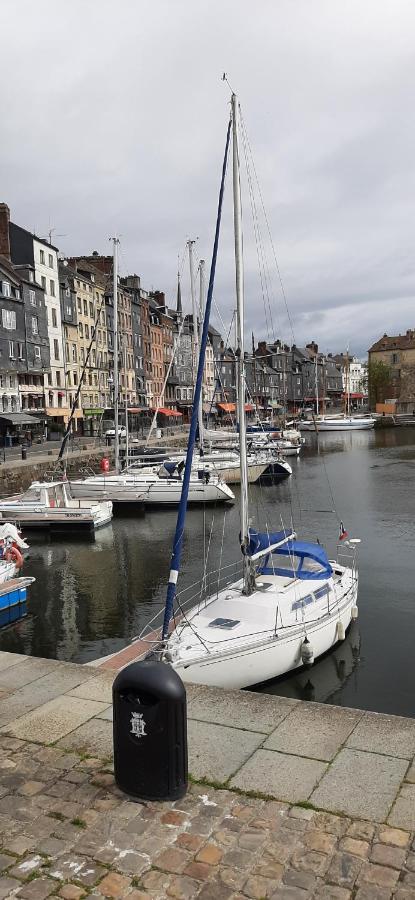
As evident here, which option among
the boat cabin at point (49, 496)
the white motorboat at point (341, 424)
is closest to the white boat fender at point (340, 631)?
the boat cabin at point (49, 496)

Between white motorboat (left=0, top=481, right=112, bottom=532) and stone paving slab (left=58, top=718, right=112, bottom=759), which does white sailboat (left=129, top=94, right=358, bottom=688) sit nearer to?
stone paving slab (left=58, top=718, right=112, bottom=759)

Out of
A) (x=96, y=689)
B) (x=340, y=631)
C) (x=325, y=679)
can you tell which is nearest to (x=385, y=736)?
(x=96, y=689)

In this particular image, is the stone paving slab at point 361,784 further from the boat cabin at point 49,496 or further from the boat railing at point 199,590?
the boat cabin at point 49,496

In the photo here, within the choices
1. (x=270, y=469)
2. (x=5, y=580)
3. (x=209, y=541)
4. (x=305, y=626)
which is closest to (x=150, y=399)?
(x=270, y=469)

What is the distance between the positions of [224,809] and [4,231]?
213 ft

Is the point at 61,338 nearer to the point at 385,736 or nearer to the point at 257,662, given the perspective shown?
the point at 257,662

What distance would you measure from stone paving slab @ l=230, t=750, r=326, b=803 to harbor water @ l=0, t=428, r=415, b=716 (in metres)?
7.20

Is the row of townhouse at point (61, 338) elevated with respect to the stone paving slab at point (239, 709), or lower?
elevated

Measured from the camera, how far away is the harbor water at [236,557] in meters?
14.8

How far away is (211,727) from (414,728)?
7.12 ft

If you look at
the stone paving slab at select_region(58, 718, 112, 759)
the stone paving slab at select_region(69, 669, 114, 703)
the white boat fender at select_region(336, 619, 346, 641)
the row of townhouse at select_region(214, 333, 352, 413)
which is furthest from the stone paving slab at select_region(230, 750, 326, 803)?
the row of townhouse at select_region(214, 333, 352, 413)

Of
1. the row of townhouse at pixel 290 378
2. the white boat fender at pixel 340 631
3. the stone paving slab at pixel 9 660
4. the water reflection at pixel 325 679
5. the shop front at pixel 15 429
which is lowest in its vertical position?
the water reflection at pixel 325 679

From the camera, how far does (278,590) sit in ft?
49.2

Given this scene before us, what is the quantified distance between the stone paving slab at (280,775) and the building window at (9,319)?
56.4 metres
